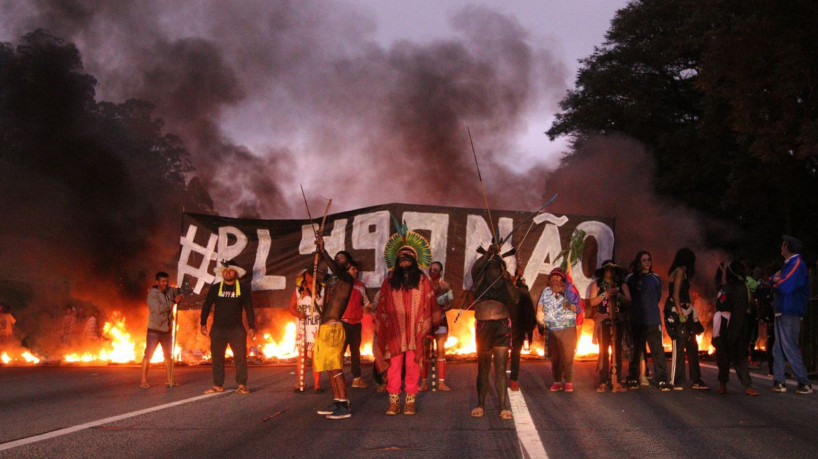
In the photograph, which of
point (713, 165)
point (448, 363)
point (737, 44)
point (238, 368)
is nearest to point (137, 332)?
point (448, 363)

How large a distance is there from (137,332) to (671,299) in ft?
51.0

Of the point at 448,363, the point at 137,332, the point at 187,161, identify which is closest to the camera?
the point at 448,363

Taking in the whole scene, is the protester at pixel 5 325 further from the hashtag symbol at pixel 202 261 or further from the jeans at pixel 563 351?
the jeans at pixel 563 351

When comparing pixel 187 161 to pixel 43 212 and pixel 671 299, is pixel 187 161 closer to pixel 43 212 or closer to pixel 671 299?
pixel 43 212

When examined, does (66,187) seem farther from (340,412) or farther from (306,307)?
(340,412)

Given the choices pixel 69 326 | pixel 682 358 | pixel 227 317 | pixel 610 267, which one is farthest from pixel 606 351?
pixel 69 326

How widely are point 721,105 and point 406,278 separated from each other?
18.6 meters

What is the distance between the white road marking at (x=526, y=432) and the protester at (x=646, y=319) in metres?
2.31

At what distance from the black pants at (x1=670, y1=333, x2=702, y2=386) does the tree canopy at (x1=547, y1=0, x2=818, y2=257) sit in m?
7.22

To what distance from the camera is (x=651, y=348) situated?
1185 cm

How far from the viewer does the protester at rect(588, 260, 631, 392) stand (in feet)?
39.0

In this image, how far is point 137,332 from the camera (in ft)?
74.7

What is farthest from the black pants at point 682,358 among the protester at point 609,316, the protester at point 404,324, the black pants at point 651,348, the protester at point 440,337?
the protester at point 404,324

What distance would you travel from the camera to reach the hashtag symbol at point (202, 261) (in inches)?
743
